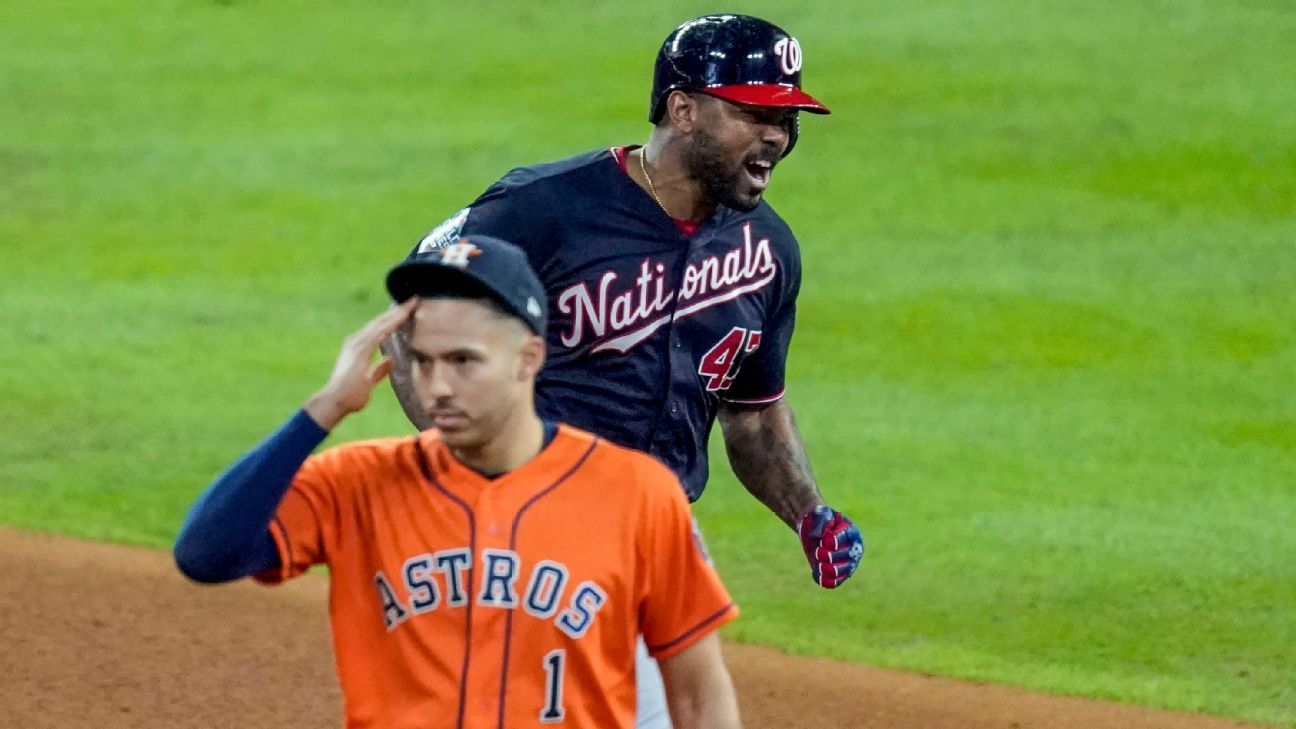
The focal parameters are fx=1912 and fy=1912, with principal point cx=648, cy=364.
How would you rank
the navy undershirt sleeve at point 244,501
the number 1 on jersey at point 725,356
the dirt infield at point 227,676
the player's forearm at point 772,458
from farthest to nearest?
the dirt infield at point 227,676, the player's forearm at point 772,458, the number 1 on jersey at point 725,356, the navy undershirt sleeve at point 244,501

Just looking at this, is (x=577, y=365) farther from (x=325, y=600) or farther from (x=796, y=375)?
(x=796, y=375)

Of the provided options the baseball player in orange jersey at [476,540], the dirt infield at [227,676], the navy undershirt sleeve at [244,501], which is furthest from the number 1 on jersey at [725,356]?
the dirt infield at [227,676]

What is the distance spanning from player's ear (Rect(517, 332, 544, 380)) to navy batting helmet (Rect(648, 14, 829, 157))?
125 centimetres

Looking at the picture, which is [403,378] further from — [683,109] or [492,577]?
[492,577]

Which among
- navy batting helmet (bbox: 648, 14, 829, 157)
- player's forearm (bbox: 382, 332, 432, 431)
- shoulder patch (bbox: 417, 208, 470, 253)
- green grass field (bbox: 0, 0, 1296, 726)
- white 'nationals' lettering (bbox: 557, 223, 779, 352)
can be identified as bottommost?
green grass field (bbox: 0, 0, 1296, 726)

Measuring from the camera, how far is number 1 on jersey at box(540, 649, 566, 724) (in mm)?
3111

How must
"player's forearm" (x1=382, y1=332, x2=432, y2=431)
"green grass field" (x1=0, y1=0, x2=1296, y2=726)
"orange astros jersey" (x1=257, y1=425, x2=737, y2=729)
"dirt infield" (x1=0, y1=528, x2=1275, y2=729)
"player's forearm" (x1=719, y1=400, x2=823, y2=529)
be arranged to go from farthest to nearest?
"green grass field" (x1=0, y1=0, x2=1296, y2=726)
"dirt infield" (x1=0, y1=528, x2=1275, y2=729)
"player's forearm" (x1=719, y1=400, x2=823, y2=529)
"player's forearm" (x1=382, y1=332, x2=432, y2=431)
"orange astros jersey" (x1=257, y1=425, x2=737, y2=729)

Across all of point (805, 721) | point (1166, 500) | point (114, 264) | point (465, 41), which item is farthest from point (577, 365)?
point (465, 41)

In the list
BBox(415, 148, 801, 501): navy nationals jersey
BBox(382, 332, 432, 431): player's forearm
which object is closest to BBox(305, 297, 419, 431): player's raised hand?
BBox(382, 332, 432, 431): player's forearm

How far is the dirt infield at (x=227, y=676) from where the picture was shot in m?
5.97

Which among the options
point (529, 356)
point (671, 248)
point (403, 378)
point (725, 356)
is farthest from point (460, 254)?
point (725, 356)

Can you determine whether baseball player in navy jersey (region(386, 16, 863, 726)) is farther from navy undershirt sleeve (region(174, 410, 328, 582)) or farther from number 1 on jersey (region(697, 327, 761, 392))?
navy undershirt sleeve (region(174, 410, 328, 582))

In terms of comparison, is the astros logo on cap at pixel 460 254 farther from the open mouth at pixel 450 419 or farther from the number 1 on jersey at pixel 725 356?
the number 1 on jersey at pixel 725 356

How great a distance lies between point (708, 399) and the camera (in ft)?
14.4
